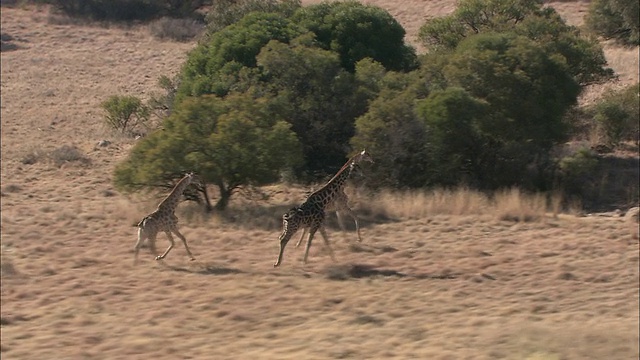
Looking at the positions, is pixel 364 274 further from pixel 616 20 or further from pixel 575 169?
pixel 616 20

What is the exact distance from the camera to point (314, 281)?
14.0 metres

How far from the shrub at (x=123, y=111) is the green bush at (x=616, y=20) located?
18349 mm

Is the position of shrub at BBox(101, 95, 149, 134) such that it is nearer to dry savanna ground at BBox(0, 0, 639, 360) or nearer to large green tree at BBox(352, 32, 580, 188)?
dry savanna ground at BBox(0, 0, 639, 360)

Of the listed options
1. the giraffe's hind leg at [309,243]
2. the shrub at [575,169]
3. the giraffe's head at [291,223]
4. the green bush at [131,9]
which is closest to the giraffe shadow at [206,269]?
the giraffe's head at [291,223]

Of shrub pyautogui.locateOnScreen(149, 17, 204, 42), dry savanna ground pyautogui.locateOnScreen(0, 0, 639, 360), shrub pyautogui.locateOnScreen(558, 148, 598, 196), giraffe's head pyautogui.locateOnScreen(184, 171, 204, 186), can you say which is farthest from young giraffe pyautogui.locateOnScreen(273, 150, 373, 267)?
shrub pyautogui.locateOnScreen(149, 17, 204, 42)

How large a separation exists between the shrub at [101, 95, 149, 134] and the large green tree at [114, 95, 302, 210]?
8514mm

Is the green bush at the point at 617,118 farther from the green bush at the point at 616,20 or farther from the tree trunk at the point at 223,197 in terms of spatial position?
the tree trunk at the point at 223,197

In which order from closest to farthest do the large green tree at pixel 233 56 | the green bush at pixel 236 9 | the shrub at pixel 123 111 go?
1. the large green tree at pixel 233 56
2. the shrub at pixel 123 111
3. the green bush at pixel 236 9

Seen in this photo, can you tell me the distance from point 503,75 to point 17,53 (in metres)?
25.3

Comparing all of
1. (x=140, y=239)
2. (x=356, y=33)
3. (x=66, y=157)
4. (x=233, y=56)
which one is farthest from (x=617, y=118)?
(x=140, y=239)

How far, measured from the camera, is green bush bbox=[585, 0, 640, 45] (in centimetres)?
3528

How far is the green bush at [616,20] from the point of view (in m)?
35.3

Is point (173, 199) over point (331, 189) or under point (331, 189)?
under

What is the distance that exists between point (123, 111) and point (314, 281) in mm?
15285
